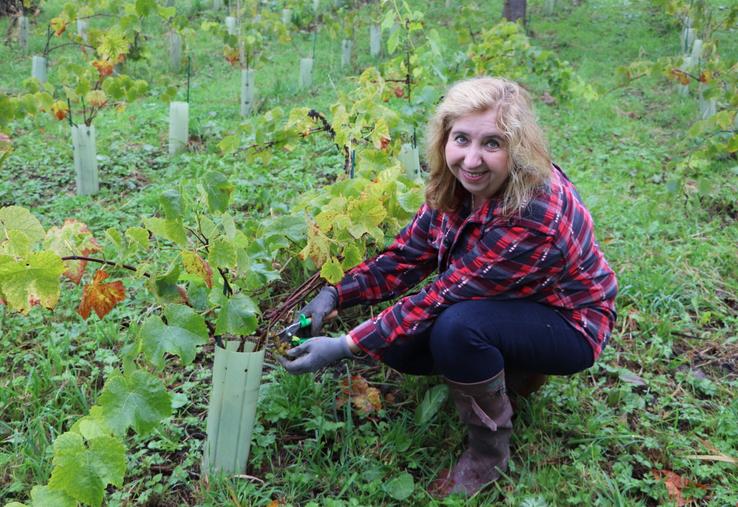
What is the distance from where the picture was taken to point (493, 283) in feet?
5.72

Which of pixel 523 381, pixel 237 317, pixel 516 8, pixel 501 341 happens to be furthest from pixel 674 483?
pixel 516 8

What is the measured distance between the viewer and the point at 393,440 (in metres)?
1.97

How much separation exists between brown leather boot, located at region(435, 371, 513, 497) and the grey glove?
1.03ft

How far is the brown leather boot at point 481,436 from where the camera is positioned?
5.89 feet

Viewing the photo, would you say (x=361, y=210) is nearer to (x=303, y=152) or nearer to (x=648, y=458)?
(x=648, y=458)

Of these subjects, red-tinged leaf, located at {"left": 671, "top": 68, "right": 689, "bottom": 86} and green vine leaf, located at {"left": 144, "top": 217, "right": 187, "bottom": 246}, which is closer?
green vine leaf, located at {"left": 144, "top": 217, "right": 187, "bottom": 246}

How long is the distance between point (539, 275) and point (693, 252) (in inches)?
72.2

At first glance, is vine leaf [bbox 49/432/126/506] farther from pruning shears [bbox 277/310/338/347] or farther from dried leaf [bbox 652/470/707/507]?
dried leaf [bbox 652/470/707/507]

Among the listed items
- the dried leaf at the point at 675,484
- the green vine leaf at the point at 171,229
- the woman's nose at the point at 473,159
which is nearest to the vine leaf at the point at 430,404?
the dried leaf at the point at 675,484

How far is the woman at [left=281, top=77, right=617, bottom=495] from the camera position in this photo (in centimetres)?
170

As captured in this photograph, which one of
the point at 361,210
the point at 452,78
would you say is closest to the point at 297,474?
the point at 361,210

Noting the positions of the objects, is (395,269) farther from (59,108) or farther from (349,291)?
(59,108)

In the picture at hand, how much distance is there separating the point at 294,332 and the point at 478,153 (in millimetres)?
704

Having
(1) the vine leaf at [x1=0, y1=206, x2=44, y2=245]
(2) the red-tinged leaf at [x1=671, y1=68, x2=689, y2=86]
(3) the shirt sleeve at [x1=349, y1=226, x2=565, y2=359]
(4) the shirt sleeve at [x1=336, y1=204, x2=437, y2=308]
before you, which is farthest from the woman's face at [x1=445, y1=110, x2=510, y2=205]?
(2) the red-tinged leaf at [x1=671, y1=68, x2=689, y2=86]
